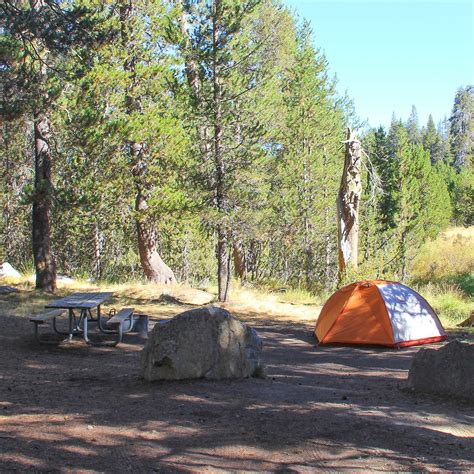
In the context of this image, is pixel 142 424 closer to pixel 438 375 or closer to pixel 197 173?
pixel 438 375

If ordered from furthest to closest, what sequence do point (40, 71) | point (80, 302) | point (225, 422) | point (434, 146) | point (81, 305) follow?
point (434, 146) → point (40, 71) → point (80, 302) → point (81, 305) → point (225, 422)

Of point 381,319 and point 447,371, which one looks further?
point 381,319

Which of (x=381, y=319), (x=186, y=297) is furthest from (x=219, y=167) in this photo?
(x=381, y=319)

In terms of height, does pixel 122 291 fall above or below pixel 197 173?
below

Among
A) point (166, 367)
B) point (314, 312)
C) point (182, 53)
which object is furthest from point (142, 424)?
point (182, 53)

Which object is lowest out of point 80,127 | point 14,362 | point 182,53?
point 14,362

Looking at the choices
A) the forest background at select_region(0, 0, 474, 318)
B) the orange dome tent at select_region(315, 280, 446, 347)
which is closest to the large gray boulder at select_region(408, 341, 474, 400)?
the orange dome tent at select_region(315, 280, 446, 347)

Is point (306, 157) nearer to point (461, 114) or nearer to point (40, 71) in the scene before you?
point (40, 71)

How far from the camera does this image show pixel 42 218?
1579cm

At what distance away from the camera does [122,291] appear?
16906 mm

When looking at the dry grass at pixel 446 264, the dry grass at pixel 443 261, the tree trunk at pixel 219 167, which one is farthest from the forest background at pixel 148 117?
the dry grass at pixel 443 261

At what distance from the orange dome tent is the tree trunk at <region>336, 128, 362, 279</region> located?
4497 mm

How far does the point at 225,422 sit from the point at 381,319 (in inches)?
227

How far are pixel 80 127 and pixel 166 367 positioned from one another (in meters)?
10.2
